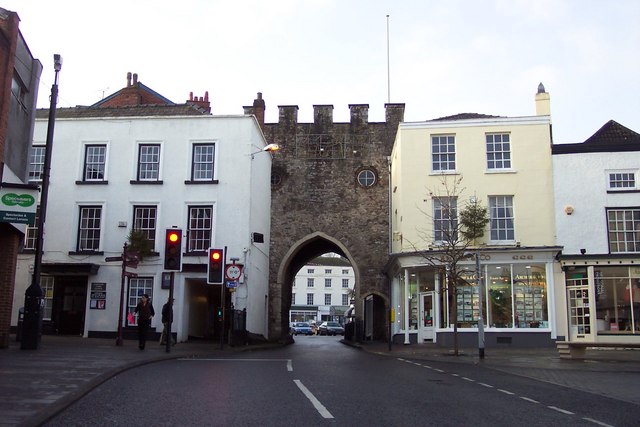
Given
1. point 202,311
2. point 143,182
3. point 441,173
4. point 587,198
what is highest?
point 441,173

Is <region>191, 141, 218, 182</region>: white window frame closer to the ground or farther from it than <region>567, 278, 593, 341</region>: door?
farther from it

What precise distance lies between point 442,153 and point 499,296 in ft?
21.4

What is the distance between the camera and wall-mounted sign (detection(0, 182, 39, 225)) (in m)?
14.9

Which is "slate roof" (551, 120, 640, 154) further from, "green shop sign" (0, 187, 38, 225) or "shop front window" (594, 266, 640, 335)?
"green shop sign" (0, 187, 38, 225)

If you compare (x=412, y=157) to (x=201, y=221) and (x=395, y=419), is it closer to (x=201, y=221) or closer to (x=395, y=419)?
(x=201, y=221)

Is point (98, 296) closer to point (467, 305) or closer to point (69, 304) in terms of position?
point (69, 304)

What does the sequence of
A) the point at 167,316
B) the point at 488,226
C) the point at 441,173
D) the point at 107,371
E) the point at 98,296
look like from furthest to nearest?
the point at 441,173
the point at 488,226
the point at 98,296
the point at 167,316
the point at 107,371

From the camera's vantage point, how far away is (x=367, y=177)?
33656mm

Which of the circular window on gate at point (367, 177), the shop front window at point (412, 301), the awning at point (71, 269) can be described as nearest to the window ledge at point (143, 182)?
the awning at point (71, 269)

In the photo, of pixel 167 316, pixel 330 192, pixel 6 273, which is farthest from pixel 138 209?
pixel 6 273

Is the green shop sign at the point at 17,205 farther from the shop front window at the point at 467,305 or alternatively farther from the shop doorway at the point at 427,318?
the shop doorway at the point at 427,318

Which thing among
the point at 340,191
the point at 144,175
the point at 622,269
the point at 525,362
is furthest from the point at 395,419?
the point at 340,191

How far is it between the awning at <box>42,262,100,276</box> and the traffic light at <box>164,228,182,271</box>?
948cm

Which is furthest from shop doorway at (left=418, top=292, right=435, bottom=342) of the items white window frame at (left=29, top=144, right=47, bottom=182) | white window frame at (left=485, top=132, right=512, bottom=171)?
white window frame at (left=29, top=144, right=47, bottom=182)
